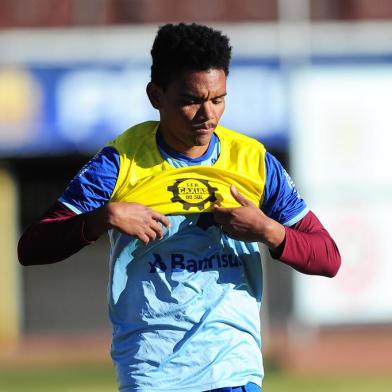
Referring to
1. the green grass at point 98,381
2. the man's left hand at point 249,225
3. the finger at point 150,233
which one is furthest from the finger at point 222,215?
the green grass at point 98,381

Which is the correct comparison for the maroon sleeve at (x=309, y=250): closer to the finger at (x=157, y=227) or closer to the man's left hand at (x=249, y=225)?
the man's left hand at (x=249, y=225)

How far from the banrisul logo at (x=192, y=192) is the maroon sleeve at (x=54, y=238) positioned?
35cm

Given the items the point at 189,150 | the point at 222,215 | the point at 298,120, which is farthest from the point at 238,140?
the point at 298,120

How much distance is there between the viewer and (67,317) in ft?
64.4

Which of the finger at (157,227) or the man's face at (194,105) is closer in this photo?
the finger at (157,227)

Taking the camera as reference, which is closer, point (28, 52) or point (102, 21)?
point (28, 52)

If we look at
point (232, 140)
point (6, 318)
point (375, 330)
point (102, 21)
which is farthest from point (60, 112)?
point (232, 140)

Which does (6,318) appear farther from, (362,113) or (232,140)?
(232,140)

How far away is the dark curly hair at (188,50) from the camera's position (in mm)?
4551

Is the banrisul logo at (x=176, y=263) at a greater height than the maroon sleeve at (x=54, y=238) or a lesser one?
lesser

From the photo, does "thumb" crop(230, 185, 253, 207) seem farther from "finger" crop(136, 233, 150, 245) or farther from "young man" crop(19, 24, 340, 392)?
"finger" crop(136, 233, 150, 245)

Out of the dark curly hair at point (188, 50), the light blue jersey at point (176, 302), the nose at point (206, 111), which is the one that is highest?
the dark curly hair at point (188, 50)

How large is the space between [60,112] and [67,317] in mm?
3742

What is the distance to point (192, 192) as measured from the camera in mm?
4641
